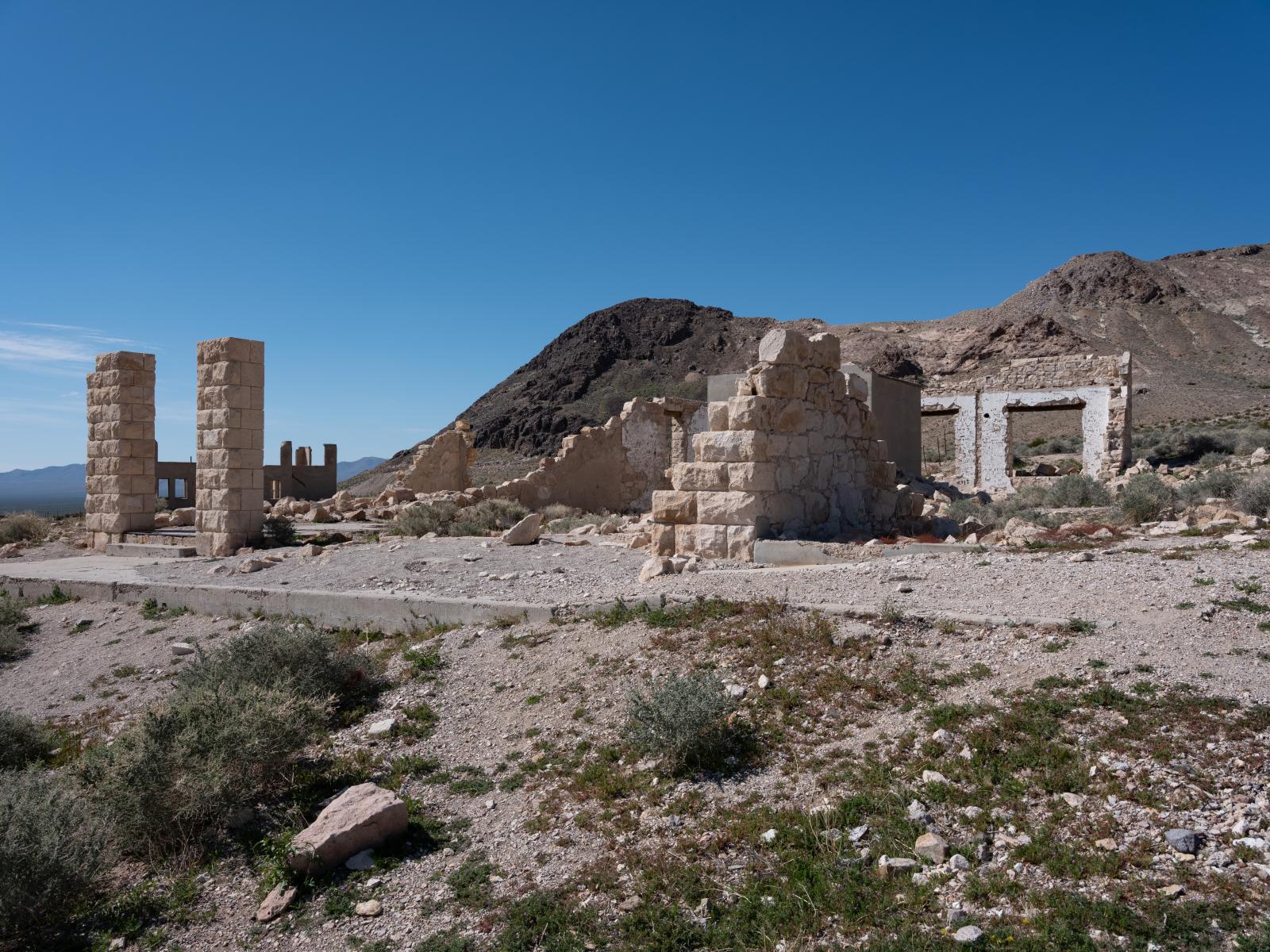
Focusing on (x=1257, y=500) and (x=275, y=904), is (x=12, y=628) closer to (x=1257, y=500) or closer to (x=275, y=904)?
(x=275, y=904)

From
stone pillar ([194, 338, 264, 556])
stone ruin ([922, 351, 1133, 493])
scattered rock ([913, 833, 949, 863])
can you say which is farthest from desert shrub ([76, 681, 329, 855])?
stone ruin ([922, 351, 1133, 493])

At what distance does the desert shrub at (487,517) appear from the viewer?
14.1 meters

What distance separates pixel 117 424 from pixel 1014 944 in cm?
1607

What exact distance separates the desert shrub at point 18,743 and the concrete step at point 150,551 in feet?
22.4

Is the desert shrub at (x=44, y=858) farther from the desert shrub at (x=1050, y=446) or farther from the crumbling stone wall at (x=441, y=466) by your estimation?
the desert shrub at (x=1050, y=446)

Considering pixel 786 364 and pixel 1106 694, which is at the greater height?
pixel 786 364

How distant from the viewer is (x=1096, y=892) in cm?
315

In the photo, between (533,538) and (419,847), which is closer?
(419,847)

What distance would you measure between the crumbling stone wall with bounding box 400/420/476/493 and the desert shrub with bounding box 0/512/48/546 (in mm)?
7519

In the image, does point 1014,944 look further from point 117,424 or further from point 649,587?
Answer: point 117,424

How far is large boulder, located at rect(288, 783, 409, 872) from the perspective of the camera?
4359 millimetres

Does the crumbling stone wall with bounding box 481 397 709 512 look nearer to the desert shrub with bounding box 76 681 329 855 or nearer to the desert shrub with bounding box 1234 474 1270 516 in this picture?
the desert shrub with bounding box 1234 474 1270 516

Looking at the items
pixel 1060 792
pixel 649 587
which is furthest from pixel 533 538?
pixel 1060 792

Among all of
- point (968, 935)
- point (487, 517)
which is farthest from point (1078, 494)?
point (968, 935)
